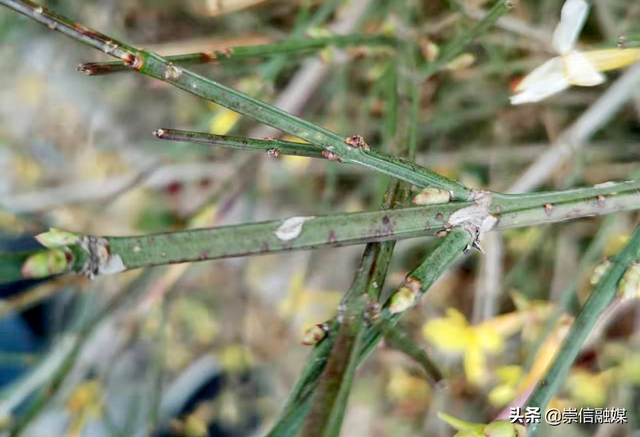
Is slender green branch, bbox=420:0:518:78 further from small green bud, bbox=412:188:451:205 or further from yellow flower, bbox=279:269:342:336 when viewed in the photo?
yellow flower, bbox=279:269:342:336

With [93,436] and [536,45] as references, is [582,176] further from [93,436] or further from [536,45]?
[93,436]

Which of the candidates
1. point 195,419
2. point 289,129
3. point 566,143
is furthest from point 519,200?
point 195,419

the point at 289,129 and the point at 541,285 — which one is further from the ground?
the point at 541,285

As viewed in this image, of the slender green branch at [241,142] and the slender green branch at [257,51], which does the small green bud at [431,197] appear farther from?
the slender green branch at [257,51]

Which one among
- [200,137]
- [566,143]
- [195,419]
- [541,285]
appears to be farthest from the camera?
[195,419]

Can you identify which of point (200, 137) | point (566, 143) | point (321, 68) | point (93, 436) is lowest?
point (200, 137)

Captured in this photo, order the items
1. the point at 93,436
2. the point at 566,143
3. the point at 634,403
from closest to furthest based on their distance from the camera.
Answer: the point at 566,143 < the point at 634,403 < the point at 93,436

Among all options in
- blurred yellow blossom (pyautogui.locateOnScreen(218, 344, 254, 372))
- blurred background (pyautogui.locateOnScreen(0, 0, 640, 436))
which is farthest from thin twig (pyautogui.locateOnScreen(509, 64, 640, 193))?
blurred yellow blossom (pyautogui.locateOnScreen(218, 344, 254, 372))
